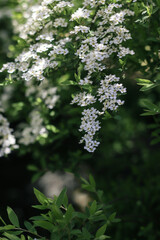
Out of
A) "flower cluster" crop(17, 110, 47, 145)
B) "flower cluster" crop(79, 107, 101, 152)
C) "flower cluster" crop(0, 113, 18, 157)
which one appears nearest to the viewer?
"flower cluster" crop(79, 107, 101, 152)

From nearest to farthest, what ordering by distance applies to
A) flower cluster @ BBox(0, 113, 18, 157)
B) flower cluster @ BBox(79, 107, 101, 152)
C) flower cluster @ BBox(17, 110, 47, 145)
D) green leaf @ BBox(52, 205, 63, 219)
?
green leaf @ BBox(52, 205, 63, 219) → flower cluster @ BBox(79, 107, 101, 152) → flower cluster @ BBox(0, 113, 18, 157) → flower cluster @ BBox(17, 110, 47, 145)

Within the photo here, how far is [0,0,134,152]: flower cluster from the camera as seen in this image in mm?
1673

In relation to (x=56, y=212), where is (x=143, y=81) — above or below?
above

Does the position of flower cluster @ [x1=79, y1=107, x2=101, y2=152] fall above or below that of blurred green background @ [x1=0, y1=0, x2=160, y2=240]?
above

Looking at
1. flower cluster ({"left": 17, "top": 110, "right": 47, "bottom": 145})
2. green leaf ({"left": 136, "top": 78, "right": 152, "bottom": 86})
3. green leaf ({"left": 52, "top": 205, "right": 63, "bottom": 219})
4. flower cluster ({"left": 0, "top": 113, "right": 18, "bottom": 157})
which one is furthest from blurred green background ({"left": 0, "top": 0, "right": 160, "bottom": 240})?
green leaf ({"left": 52, "top": 205, "right": 63, "bottom": 219})

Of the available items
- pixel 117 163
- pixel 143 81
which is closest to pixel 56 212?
pixel 143 81

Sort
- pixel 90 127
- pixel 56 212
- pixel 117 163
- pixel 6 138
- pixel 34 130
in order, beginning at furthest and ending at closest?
pixel 117 163 < pixel 34 130 < pixel 6 138 < pixel 90 127 < pixel 56 212

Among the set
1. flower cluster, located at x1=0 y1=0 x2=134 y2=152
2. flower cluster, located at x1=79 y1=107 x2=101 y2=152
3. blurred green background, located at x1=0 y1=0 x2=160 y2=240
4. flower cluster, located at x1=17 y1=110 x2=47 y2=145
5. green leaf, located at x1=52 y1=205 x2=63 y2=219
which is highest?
flower cluster, located at x1=0 y1=0 x2=134 y2=152

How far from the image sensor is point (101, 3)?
190 centimetres

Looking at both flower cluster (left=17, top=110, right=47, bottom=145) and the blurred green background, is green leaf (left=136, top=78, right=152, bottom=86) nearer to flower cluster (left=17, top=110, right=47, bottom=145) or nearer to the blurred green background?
the blurred green background

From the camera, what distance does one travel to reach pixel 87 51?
69.7 inches

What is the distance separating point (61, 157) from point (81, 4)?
158cm

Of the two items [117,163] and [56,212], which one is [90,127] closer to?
[56,212]

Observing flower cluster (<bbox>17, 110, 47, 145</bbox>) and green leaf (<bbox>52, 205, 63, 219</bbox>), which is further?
flower cluster (<bbox>17, 110, 47, 145</bbox>)
